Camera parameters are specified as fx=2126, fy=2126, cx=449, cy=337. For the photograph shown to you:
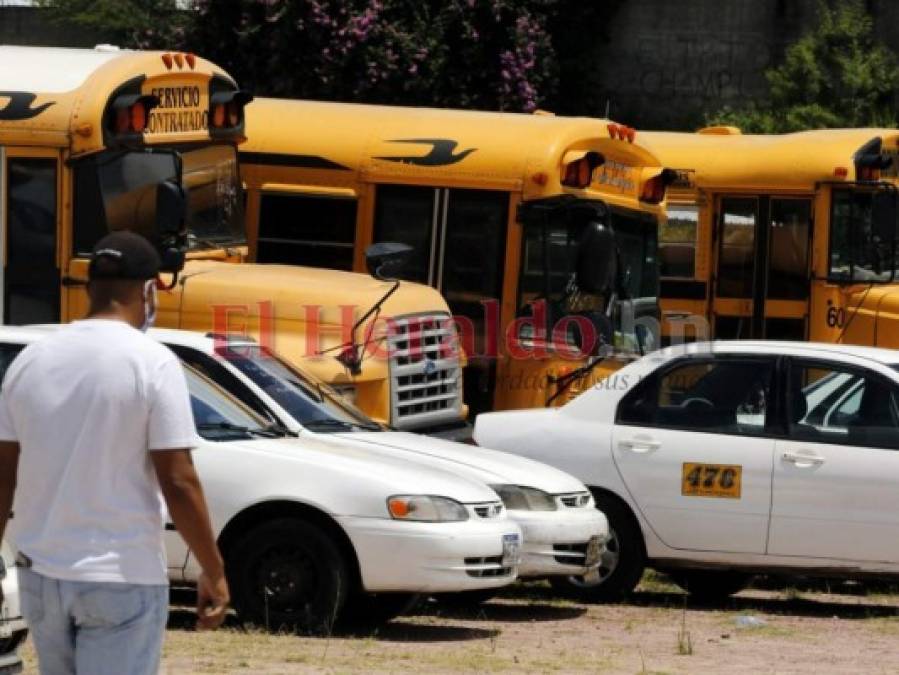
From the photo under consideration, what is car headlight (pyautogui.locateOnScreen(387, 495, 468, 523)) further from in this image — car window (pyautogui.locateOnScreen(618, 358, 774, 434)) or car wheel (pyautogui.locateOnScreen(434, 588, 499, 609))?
car window (pyautogui.locateOnScreen(618, 358, 774, 434))

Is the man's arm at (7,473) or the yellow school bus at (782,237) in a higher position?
the yellow school bus at (782,237)

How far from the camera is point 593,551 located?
11203 millimetres

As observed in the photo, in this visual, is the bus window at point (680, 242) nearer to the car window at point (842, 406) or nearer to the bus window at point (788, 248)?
the bus window at point (788, 248)

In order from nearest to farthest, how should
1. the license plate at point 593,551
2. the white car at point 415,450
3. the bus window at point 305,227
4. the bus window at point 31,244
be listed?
1. the white car at point 415,450
2. the license plate at point 593,551
3. the bus window at point 31,244
4. the bus window at point 305,227

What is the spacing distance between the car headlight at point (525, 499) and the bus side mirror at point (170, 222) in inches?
110

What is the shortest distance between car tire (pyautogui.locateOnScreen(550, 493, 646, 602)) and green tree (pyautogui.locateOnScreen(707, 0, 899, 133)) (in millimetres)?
15900

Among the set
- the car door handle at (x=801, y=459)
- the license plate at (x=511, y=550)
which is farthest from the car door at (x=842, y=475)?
the license plate at (x=511, y=550)

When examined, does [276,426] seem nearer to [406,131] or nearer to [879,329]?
[406,131]

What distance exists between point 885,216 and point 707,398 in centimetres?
585

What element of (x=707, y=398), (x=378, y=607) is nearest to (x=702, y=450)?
(x=707, y=398)

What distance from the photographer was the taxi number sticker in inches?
457

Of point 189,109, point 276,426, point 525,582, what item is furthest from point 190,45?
point 276,426

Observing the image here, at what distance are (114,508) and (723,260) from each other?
42.8 ft

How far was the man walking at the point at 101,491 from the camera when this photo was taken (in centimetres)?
540
